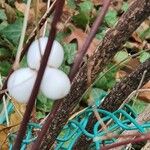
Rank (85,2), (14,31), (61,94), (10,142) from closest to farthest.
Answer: (61,94) < (10,142) < (14,31) < (85,2)

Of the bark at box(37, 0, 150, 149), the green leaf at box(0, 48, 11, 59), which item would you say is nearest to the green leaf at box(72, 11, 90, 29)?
the green leaf at box(0, 48, 11, 59)

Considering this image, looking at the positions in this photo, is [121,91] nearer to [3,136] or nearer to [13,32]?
[3,136]

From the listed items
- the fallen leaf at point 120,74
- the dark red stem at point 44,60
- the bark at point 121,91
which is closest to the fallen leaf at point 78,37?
the fallen leaf at point 120,74

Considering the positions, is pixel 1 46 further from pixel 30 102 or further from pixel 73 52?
pixel 30 102

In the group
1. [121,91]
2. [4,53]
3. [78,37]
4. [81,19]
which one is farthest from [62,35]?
[121,91]

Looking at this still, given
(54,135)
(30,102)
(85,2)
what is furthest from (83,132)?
(85,2)

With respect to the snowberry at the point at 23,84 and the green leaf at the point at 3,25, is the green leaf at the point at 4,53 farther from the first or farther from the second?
the snowberry at the point at 23,84
